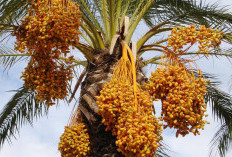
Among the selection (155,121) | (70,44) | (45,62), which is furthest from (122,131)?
(45,62)

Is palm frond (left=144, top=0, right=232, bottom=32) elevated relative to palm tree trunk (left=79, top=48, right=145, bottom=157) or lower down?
elevated

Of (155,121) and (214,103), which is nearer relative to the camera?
(155,121)

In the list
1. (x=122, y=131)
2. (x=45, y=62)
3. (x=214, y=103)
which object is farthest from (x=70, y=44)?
(x=214, y=103)

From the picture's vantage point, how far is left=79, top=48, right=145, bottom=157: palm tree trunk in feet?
10.7

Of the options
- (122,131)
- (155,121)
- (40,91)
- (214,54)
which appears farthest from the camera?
(214,54)

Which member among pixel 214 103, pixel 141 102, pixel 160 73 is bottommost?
pixel 214 103

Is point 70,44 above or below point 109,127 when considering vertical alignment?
above

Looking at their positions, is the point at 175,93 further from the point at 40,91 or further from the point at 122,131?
the point at 40,91

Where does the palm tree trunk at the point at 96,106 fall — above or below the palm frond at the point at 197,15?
below

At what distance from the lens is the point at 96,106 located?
3398 mm

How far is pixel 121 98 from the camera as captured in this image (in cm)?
282

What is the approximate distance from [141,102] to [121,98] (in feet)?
0.76

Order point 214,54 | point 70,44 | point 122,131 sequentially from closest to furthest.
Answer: point 122,131, point 70,44, point 214,54

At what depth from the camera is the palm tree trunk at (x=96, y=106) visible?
3260 mm
